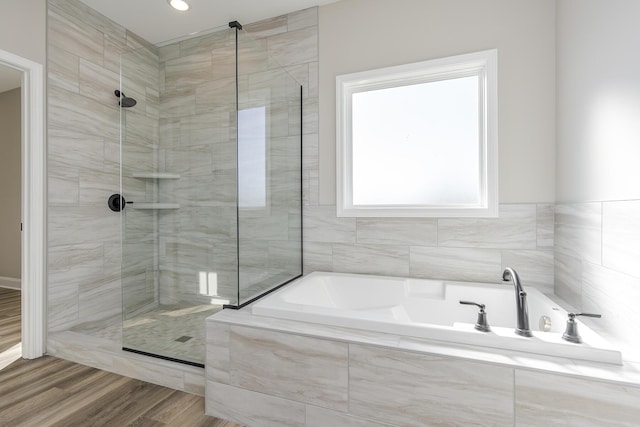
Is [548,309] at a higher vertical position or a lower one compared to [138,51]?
lower

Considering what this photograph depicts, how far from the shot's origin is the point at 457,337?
1.21 meters

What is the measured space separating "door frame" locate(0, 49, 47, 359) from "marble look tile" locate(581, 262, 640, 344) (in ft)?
10.5

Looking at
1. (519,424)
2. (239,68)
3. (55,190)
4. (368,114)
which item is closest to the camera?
(519,424)

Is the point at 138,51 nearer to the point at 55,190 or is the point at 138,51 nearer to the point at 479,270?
the point at 55,190

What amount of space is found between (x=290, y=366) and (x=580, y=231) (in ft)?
5.10

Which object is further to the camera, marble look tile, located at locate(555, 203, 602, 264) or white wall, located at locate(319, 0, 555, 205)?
white wall, located at locate(319, 0, 555, 205)

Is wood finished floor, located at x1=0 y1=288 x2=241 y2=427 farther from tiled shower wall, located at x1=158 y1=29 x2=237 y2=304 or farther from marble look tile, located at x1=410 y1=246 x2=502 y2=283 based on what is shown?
marble look tile, located at x1=410 y1=246 x2=502 y2=283

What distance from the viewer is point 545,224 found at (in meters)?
1.88

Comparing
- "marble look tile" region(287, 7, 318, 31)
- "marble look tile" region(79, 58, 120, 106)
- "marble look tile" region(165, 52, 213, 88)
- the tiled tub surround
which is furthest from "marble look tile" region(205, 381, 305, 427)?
"marble look tile" region(287, 7, 318, 31)

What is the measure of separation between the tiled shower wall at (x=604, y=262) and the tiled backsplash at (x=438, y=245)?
143 millimetres

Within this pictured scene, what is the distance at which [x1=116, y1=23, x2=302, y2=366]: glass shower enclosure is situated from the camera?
5.60 ft

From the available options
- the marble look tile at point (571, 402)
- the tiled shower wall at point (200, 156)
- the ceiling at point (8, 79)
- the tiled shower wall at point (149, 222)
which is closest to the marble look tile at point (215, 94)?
the tiled shower wall at point (200, 156)

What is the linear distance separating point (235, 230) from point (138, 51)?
4.17 ft

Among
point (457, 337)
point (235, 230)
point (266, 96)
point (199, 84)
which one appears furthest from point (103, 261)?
point (457, 337)
